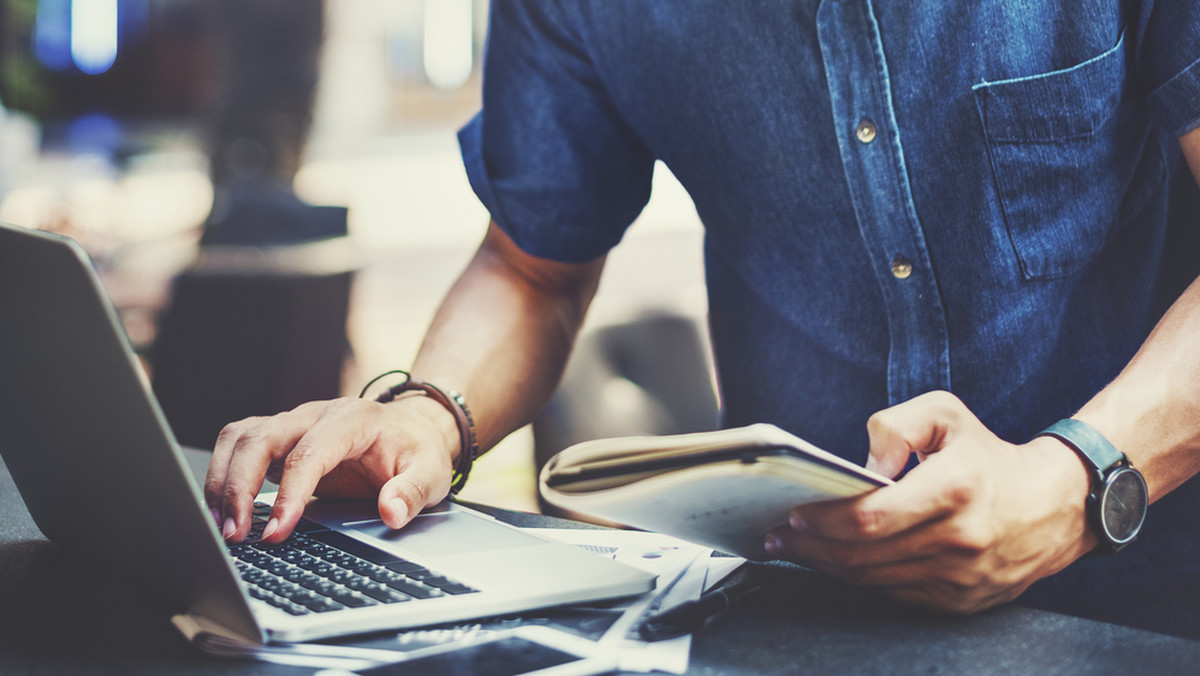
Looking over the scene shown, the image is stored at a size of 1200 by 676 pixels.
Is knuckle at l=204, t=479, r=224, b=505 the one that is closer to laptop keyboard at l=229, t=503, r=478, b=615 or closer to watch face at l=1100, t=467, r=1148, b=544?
laptop keyboard at l=229, t=503, r=478, b=615

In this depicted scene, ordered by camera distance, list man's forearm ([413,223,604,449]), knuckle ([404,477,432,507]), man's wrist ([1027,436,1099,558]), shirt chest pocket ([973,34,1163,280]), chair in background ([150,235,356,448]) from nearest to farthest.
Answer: man's wrist ([1027,436,1099,558]), knuckle ([404,477,432,507]), shirt chest pocket ([973,34,1163,280]), man's forearm ([413,223,604,449]), chair in background ([150,235,356,448])

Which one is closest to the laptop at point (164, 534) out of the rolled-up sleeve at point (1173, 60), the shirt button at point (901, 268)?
the shirt button at point (901, 268)

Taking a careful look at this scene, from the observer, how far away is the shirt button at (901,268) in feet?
3.22

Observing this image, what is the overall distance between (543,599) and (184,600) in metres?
0.21

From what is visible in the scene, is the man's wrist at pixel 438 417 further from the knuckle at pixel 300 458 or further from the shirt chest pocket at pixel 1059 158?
the shirt chest pocket at pixel 1059 158

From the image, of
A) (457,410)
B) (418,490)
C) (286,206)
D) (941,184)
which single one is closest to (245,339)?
(286,206)

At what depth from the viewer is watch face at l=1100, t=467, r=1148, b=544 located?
70cm

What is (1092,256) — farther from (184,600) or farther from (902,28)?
(184,600)

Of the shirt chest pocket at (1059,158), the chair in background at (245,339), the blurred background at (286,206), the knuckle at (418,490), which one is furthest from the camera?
the chair in background at (245,339)

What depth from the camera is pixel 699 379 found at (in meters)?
1.78

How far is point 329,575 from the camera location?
667 mm

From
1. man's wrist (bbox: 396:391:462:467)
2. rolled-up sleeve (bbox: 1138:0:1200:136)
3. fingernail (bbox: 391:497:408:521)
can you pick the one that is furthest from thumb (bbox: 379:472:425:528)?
rolled-up sleeve (bbox: 1138:0:1200:136)

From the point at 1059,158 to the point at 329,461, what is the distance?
69 centimetres

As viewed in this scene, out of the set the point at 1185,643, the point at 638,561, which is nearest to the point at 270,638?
the point at 638,561
